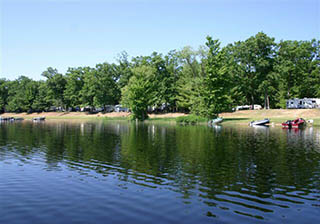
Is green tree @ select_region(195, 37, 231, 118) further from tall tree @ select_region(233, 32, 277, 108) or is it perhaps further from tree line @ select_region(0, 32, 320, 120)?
tall tree @ select_region(233, 32, 277, 108)

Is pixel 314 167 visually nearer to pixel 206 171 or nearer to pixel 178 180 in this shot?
pixel 206 171

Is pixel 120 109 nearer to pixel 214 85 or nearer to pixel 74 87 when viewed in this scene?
pixel 74 87

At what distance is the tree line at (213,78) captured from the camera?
8544 cm

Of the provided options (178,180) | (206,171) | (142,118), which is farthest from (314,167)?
→ (142,118)

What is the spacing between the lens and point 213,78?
271 feet

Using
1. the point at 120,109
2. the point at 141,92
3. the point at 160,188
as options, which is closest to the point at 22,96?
the point at 120,109

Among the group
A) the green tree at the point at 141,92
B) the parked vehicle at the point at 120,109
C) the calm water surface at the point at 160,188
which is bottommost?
the calm water surface at the point at 160,188

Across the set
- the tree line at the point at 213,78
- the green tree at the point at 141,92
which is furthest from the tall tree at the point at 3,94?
the green tree at the point at 141,92

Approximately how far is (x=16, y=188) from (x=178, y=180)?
9.58 meters

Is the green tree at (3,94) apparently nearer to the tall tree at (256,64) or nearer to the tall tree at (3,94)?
the tall tree at (3,94)

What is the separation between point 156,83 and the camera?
115 metres

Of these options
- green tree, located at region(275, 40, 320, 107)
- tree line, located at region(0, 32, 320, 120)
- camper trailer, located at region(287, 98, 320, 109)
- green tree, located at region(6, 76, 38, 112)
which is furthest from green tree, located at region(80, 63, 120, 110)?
camper trailer, located at region(287, 98, 320, 109)

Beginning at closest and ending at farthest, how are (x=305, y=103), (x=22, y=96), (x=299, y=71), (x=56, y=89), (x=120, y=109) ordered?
(x=305, y=103)
(x=299, y=71)
(x=120, y=109)
(x=56, y=89)
(x=22, y=96)

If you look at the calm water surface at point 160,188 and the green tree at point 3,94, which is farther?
the green tree at point 3,94
